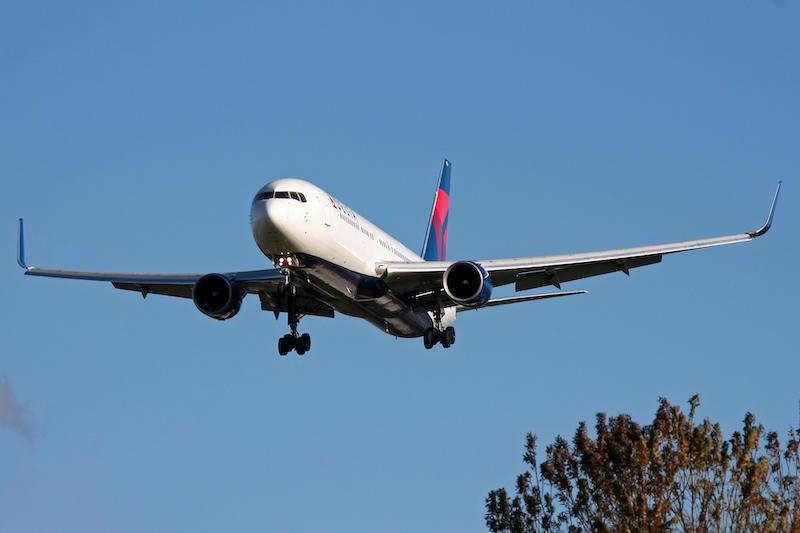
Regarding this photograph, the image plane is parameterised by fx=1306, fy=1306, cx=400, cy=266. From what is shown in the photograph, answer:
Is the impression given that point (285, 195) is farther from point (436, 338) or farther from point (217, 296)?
point (436, 338)

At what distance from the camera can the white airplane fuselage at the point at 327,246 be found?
38281mm

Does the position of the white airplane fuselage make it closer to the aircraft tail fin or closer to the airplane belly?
the airplane belly

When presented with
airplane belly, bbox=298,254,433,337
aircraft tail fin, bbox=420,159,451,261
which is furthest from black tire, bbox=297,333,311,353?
aircraft tail fin, bbox=420,159,451,261

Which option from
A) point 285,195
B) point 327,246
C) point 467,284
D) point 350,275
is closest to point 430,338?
point 467,284

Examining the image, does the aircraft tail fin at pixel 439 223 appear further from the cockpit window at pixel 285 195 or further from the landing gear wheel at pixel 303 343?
the cockpit window at pixel 285 195

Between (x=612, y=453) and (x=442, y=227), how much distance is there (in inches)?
1090

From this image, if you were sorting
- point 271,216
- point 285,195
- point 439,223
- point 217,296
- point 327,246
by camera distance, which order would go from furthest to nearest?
point 439,223, point 217,296, point 327,246, point 285,195, point 271,216

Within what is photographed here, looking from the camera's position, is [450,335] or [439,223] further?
[439,223]

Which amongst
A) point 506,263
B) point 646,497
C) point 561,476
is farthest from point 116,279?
point 646,497

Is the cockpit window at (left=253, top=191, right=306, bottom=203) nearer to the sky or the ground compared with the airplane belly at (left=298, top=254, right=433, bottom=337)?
nearer to the sky

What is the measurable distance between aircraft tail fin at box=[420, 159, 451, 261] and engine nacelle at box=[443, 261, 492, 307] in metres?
14.2

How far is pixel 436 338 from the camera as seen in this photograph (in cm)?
4541

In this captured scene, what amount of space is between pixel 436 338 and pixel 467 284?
3.99 meters

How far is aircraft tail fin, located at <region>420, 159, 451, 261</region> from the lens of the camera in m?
57.6
